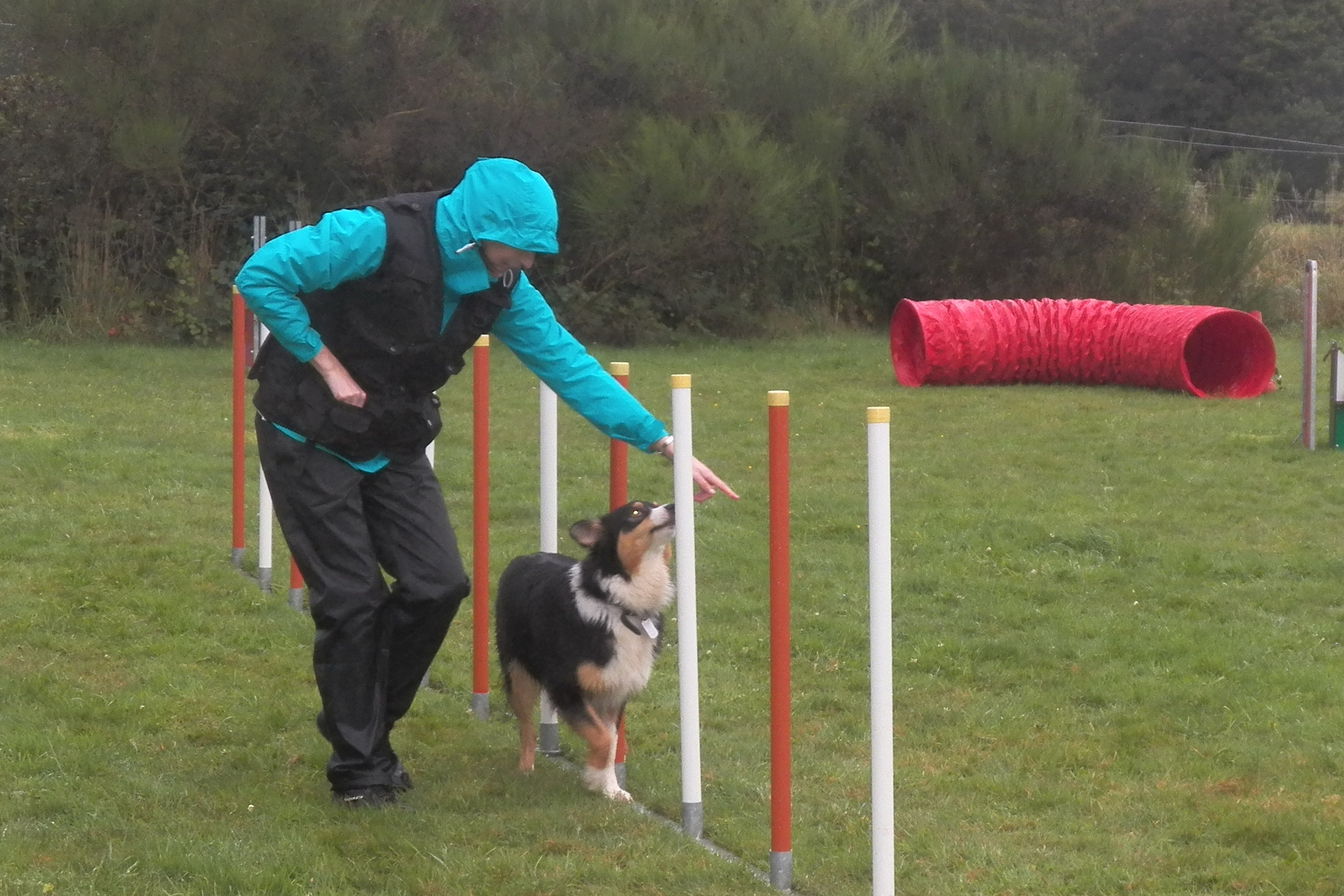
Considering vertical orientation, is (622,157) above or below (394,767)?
above

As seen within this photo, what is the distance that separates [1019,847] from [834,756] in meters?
1.02

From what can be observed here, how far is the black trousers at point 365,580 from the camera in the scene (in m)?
4.45

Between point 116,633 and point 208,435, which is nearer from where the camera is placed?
point 116,633

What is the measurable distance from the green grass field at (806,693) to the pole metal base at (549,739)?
0.53 feet

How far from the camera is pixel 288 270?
4.17 metres

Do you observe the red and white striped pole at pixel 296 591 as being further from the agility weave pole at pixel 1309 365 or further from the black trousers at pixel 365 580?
the agility weave pole at pixel 1309 365

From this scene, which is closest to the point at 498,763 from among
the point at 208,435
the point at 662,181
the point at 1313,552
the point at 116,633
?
the point at 116,633

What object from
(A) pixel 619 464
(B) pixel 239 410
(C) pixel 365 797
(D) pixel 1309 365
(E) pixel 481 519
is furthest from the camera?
(D) pixel 1309 365

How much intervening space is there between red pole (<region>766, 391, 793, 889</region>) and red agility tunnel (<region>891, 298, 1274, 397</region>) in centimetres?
1113

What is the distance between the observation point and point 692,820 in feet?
14.9

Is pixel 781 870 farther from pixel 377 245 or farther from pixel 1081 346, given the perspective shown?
pixel 1081 346

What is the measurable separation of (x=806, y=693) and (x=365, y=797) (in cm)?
217

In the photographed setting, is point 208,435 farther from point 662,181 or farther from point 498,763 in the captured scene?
point 662,181

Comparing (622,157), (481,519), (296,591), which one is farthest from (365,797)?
(622,157)
